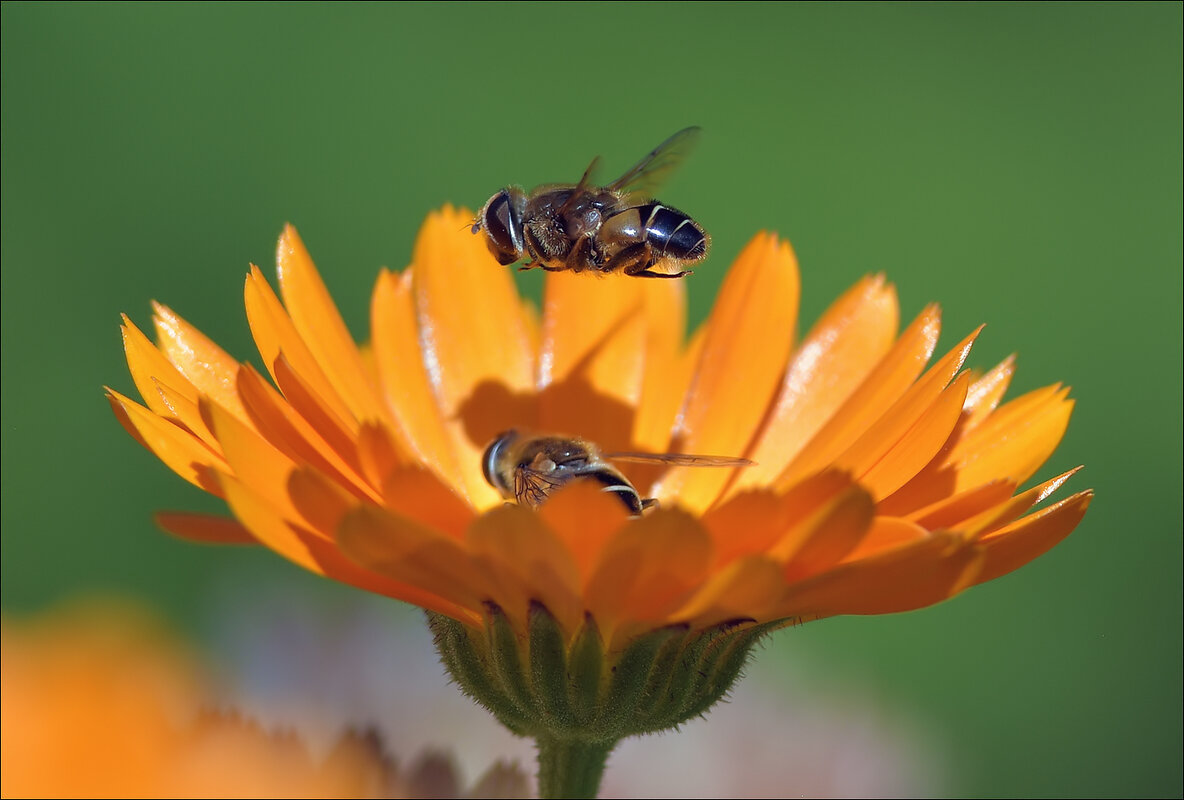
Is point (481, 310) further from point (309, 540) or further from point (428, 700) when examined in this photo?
point (309, 540)

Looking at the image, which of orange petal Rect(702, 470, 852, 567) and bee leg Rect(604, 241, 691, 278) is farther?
bee leg Rect(604, 241, 691, 278)

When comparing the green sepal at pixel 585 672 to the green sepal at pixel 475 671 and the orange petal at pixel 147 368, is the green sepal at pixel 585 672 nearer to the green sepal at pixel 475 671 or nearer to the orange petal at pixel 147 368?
the green sepal at pixel 475 671

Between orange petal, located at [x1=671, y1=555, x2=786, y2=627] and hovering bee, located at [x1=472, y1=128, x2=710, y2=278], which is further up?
hovering bee, located at [x1=472, y1=128, x2=710, y2=278]

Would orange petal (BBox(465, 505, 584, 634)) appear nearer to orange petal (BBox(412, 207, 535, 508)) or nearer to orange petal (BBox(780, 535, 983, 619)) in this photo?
orange petal (BBox(780, 535, 983, 619))

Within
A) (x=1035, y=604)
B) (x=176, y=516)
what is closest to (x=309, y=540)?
(x=176, y=516)

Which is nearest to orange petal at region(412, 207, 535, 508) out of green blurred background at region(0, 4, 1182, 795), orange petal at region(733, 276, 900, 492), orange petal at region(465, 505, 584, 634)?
orange petal at region(733, 276, 900, 492)

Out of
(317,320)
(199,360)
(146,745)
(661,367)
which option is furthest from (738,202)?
(146,745)
